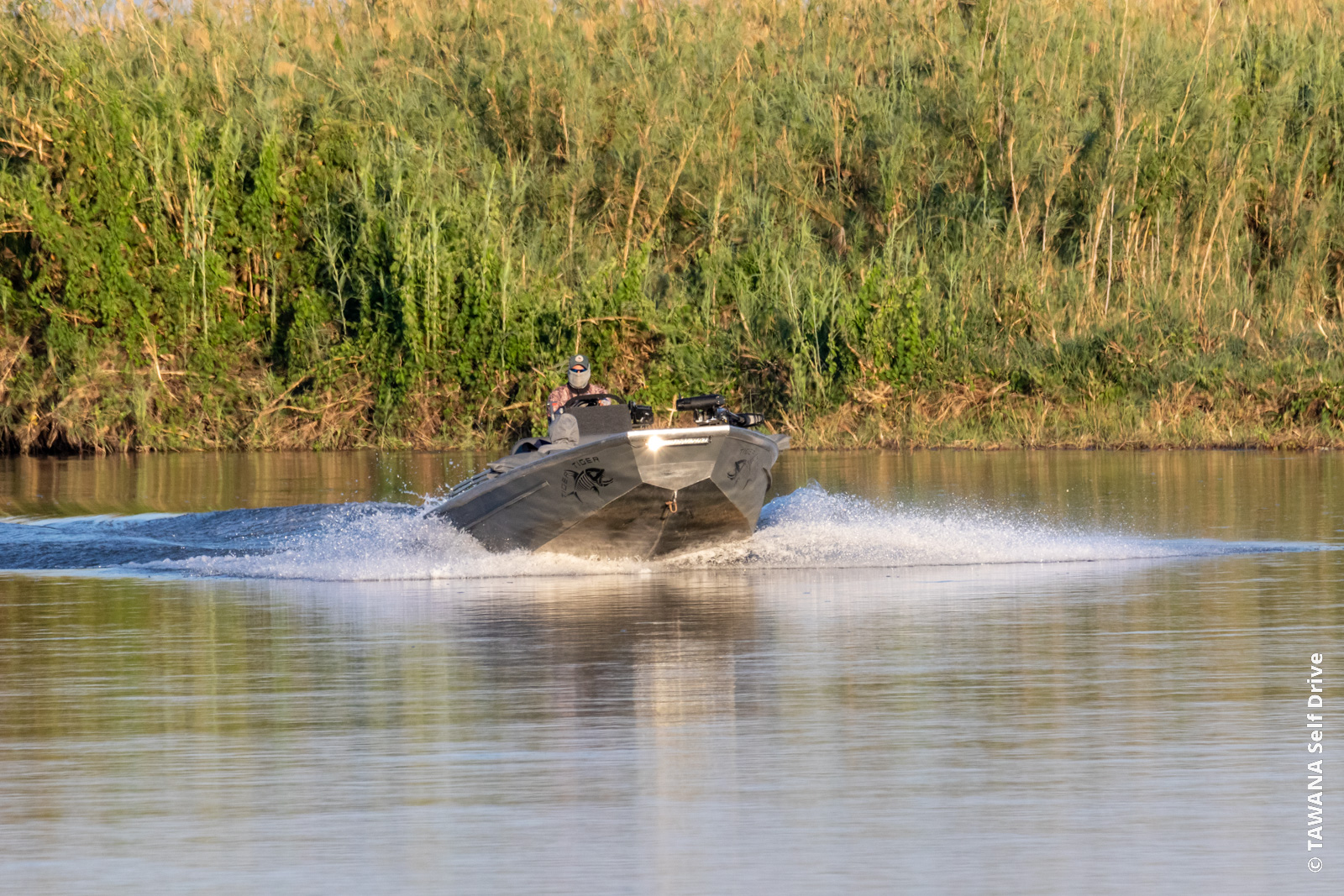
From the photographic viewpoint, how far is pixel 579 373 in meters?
15.2

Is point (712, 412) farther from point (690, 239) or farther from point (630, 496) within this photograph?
point (690, 239)

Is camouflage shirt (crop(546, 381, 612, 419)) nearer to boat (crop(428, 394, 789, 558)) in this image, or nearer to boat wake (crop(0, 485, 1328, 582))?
boat (crop(428, 394, 789, 558))

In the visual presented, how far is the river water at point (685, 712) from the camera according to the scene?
5582mm

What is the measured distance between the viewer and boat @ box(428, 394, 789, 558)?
46.5ft

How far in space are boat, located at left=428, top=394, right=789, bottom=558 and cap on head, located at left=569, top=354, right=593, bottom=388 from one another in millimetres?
135

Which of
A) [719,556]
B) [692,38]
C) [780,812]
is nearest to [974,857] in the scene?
[780,812]

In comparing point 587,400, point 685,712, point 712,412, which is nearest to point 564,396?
point 587,400

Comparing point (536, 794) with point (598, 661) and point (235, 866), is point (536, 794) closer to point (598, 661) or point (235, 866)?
point (235, 866)

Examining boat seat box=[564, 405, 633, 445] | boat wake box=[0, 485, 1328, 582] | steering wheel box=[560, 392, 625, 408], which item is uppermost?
steering wheel box=[560, 392, 625, 408]

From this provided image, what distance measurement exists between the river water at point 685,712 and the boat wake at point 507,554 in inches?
2.2

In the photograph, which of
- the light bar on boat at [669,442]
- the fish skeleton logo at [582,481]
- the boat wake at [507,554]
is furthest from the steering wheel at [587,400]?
the boat wake at [507,554]

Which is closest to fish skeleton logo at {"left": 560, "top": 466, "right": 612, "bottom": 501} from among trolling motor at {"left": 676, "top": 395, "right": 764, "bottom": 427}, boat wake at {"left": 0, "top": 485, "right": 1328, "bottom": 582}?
boat wake at {"left": 0, "top": 485, "right": 1328, "bottom": 582}

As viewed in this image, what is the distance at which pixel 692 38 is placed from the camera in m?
34.7

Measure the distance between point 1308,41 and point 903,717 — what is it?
28728 millimetres
